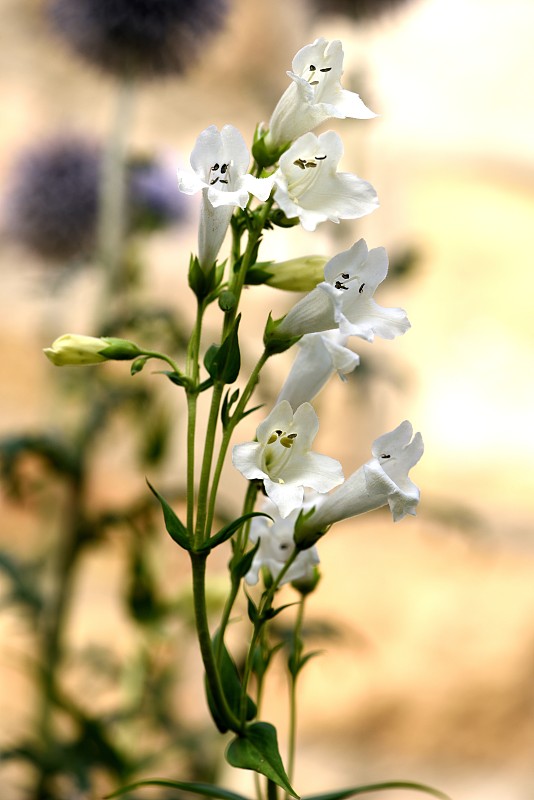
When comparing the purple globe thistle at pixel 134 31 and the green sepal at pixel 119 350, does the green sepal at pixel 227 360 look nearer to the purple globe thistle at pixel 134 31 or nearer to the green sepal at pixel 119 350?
the green sepal at pixel 119 350

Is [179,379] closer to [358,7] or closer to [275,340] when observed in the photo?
[275,340]

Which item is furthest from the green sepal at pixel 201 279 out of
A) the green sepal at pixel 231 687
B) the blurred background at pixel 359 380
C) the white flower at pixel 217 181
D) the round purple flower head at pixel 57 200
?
the round purple flower head at pixel 57 200

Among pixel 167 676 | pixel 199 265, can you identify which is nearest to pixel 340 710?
pixel 167 676

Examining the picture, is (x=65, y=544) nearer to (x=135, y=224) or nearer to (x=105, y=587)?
(x=135, y=224)

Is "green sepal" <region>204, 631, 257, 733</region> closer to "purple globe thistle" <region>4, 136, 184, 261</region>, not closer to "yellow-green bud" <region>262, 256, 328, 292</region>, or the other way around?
"yellow-green bud" <region>262, 256, 328, 292</region>

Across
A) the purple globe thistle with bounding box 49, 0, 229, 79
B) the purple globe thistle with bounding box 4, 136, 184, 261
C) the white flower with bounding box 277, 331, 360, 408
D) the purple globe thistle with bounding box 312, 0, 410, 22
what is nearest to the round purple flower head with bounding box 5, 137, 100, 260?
the purple globe thistle with bounding box 4, 136, 184, 261

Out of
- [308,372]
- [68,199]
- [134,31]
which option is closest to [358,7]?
[134,31]
